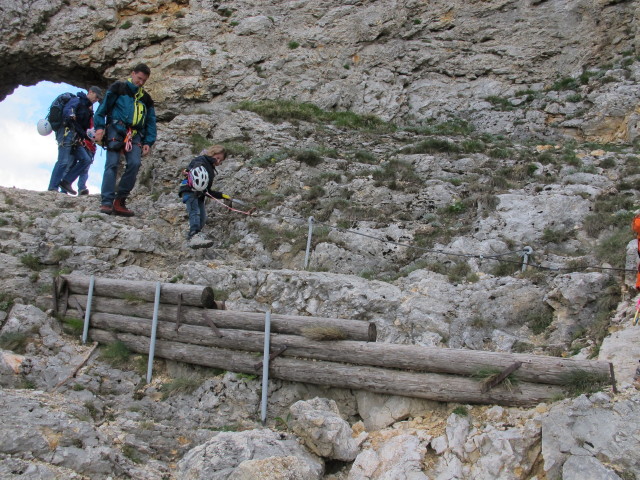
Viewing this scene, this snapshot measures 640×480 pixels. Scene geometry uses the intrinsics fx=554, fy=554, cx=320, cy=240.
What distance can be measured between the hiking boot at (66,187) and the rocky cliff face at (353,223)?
90 cm

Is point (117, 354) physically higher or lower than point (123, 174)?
lower

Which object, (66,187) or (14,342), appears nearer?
(14,342)

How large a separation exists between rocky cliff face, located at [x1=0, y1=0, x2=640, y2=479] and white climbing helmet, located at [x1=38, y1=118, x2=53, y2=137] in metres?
1.39

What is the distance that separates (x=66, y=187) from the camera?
1362cm

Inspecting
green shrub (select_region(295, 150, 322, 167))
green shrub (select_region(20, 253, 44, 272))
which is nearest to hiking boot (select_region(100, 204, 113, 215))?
green shrub (select_region(20, 253, 44, 272))

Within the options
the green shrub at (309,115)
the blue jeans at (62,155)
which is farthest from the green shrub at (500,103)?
the blue jeans at (62,155)

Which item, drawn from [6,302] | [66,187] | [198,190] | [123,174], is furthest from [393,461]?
[66,187]

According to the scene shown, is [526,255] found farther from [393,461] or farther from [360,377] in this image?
[393,461]

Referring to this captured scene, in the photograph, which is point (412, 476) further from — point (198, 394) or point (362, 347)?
point (198, 394)

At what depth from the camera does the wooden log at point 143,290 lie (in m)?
7.69

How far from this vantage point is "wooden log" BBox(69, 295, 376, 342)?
6688 mm

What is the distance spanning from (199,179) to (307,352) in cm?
555

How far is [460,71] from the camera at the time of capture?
20125 millimetres

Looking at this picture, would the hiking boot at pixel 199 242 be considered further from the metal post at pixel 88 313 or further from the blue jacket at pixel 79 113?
the blue jacket at pixel 79 113
